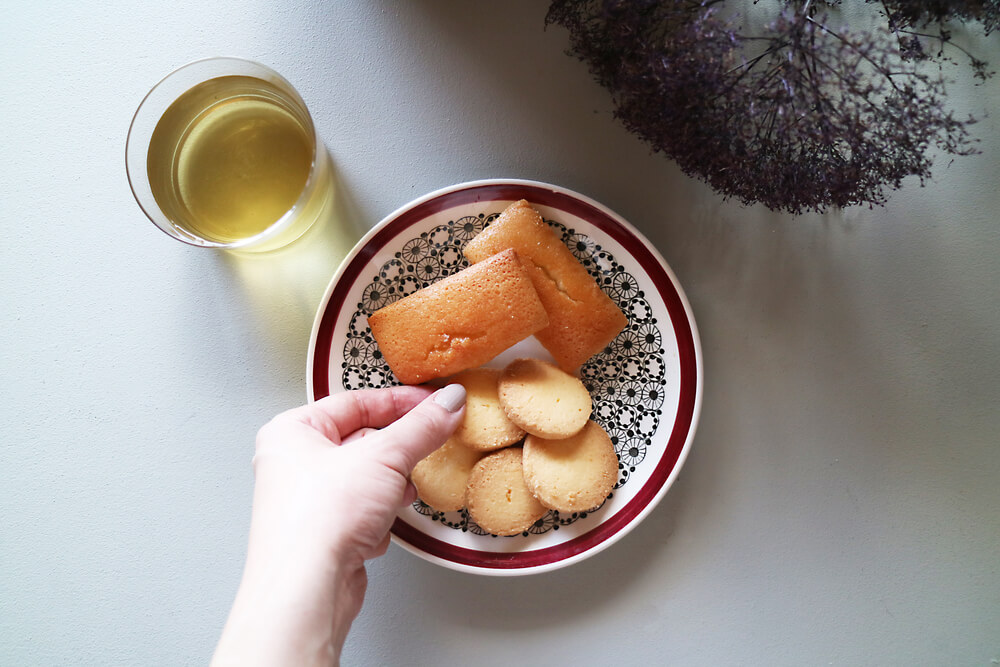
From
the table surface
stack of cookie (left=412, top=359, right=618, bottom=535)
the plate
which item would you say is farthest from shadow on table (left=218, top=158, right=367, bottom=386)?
stack of cookie (left=412, top=359, right=618, bottom=535)

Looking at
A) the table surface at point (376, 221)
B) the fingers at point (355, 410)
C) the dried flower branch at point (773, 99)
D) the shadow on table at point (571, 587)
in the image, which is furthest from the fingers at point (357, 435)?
the dried flower branch at point (773, 99)

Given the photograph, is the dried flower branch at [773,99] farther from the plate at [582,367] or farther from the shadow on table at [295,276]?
the shadow on table at [295,276]

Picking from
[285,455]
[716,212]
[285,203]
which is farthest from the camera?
[716,212]

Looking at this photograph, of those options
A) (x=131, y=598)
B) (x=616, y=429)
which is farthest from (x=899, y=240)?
(x=131, y=598)

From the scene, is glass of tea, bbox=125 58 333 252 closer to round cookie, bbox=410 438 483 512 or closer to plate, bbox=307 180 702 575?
plate, bbox=307 180 702 575

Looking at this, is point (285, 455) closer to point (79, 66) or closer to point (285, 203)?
A: point (285, 203)

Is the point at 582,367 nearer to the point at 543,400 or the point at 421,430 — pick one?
the point at 543,400
